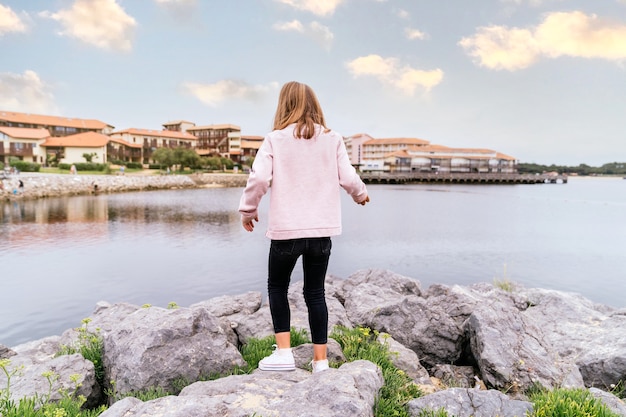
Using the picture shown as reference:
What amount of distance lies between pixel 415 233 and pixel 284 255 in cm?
2225

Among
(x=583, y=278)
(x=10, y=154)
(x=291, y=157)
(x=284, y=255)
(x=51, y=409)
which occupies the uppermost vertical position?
A: (x=10, y=154)

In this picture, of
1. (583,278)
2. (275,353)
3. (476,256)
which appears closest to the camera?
(275,353)

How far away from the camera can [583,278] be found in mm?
14641

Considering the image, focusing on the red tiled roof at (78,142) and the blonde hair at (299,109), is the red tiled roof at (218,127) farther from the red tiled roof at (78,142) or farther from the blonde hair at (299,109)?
the blonde hair at (299,109)

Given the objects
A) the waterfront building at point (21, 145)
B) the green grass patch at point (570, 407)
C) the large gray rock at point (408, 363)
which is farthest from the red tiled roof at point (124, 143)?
the green grass patch at point (570, 407)

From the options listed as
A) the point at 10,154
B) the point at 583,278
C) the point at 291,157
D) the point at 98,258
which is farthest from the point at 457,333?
the point at 10,154

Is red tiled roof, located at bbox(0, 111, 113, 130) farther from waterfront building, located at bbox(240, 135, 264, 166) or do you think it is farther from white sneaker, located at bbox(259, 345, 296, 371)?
white sneaker, located at bbox(259, 345, 296, 371)

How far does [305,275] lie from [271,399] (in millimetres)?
1105

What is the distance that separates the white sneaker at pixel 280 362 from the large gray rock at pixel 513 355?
233cm

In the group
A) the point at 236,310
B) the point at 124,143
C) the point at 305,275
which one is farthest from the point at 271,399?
the point at 124,143

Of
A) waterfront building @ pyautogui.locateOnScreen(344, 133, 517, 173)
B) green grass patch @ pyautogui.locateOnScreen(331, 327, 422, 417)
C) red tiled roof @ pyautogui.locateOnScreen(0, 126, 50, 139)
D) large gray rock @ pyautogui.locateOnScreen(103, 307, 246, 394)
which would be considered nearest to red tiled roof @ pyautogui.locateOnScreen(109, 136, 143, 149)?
red tiled roof @ pyautogui.locateOnScreen(0, 126, 50, 139)

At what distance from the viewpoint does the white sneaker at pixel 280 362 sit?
11.7 ft

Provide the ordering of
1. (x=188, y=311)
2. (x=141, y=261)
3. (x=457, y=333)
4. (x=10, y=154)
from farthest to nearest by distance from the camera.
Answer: (x=10, y=154), (x=141, y=261), (x=457, y=333), (x=188, y=311)

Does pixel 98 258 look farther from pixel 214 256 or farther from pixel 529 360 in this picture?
pixel 529 360
